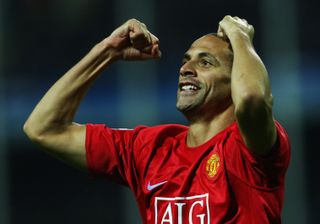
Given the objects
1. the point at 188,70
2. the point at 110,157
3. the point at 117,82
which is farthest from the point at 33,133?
the point at 117,82

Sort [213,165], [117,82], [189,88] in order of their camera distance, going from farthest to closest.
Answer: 1. [117,82]
2. [189,88]
3. [213,165]

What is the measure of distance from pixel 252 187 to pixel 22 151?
3.31 m

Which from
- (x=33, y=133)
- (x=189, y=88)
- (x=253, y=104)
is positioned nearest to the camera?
(x=253, y=104)

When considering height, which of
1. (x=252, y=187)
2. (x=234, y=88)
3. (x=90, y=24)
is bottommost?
(x=252, y=187)

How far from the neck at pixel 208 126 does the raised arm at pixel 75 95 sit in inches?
10.5

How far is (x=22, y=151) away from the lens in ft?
18.7

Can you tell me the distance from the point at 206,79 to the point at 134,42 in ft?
0.89

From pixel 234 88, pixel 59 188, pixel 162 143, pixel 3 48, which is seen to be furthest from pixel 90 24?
pixel 234 88

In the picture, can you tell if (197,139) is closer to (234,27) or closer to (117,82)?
(234,27)

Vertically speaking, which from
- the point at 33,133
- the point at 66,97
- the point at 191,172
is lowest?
the point at 191,172

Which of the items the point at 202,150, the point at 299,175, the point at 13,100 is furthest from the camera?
the point at 13,100

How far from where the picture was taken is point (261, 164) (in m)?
2.56

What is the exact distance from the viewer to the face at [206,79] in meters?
2.83

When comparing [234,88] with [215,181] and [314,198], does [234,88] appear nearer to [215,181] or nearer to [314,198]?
[215,181]
